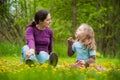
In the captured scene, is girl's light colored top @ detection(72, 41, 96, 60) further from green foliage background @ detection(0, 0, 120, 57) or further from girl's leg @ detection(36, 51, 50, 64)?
green foliage background @ detection(0, 0, 120, 57)

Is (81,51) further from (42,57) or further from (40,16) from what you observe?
(40,16)

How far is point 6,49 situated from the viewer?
1192 centimetres

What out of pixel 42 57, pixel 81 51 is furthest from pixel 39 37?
pixel 81 51

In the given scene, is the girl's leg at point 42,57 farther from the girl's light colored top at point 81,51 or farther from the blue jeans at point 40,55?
the girl's light colored top at point 81,51

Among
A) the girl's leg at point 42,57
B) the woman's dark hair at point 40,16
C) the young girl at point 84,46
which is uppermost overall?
the woman's dark hair at point 40,16

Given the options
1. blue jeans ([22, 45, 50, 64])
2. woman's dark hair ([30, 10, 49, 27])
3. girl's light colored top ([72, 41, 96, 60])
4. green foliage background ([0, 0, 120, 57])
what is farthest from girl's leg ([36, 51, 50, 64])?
green foliage background ([0, 0, 120, 57])

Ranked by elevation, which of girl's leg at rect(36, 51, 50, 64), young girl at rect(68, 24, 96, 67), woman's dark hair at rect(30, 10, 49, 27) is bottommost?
girl's leg at rect(36, 51, 50, 64)

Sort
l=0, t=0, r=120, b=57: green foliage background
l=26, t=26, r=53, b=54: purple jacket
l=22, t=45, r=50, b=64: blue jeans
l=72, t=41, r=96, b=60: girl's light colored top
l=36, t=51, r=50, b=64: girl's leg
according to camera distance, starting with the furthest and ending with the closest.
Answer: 1. l=0, t=0, r=120, b=57: green foliage background
2. l=26, t=26, r=53, b=54: purple jacket
3. l=72, t=41, r=96, b=60: girl's light colored top
4. l=36, t=51, r=50, b=64: girl's leg
5. l=22, t=45, r=50, b=64: blue jeans

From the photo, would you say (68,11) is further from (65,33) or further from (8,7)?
(8,7)

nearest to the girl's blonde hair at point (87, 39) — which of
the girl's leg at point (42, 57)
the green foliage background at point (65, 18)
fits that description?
the girl's leg at point (42, 57)

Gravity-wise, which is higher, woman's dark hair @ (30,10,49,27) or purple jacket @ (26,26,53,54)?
woman's dark hair @ (30,10,49,27)

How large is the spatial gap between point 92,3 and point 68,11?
3.05 ft

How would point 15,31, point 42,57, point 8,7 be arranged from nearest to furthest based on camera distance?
point 42,57
point 8,7
point 15,31

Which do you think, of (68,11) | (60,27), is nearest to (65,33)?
(60,27)
